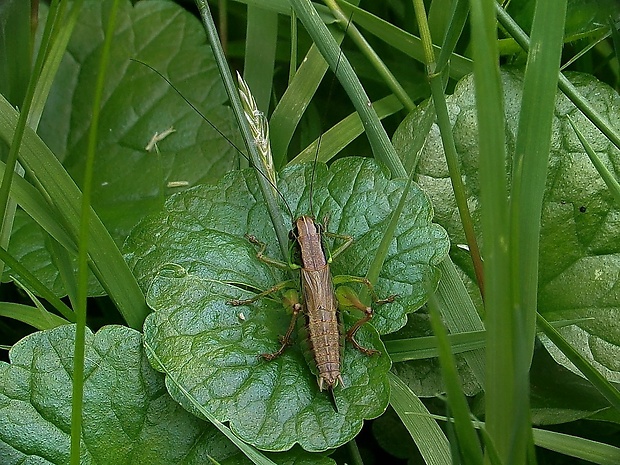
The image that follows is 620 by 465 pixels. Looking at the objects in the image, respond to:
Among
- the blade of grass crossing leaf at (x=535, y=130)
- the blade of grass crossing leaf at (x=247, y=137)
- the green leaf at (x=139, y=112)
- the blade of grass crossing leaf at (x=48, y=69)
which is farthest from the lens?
the green leaf at (x=139, y=112)

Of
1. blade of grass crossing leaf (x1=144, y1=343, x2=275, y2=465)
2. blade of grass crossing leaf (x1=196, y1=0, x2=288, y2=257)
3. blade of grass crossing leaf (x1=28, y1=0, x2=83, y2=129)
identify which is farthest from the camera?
blade of grass crossing leaf (x1=28, y1=0, x2=83, y2=129)

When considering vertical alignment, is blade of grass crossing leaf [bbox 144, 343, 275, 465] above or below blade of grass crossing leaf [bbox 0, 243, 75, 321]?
below

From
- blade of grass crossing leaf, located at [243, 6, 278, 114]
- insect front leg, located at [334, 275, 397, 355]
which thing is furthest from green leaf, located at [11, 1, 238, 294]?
insect front leg, located at [334, 275, 397, 355]

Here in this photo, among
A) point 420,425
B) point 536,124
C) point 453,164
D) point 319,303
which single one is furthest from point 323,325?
point 536,124

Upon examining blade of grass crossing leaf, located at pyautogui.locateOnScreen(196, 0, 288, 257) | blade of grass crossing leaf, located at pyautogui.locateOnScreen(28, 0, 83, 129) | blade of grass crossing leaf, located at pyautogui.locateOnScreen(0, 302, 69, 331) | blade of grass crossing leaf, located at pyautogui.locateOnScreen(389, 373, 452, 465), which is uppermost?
blade of grass crossing leaf, located at pyautogui.locateOnScreen(28, 0, 83, 129)

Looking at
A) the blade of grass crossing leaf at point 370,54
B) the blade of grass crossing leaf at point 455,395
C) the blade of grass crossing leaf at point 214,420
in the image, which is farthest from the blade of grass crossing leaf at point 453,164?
the blade of grass crossing leaf at point 214,420

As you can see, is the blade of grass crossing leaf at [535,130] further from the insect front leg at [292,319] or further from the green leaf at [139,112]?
the green leaf at [139,112]

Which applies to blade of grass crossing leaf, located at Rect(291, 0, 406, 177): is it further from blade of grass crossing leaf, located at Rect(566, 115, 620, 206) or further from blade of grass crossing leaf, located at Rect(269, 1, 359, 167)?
blade of grass crossing leaf, located at Rect(566, 115, 620, 206)
